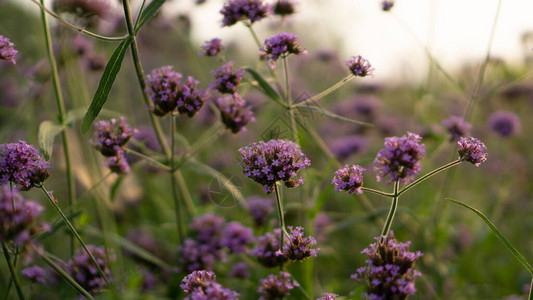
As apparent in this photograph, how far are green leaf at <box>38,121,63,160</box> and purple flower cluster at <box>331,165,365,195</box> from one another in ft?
4.49

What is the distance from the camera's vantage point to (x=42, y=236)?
Answer: 208cm

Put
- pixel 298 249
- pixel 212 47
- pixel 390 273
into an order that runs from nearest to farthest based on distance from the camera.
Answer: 1. pixel 390 273
2. pixel 298 249
3. pixel 212 47

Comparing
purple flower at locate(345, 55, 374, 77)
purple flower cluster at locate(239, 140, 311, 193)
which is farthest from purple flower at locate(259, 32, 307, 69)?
purple flower cluster at locate(239, 140, 311, 193)

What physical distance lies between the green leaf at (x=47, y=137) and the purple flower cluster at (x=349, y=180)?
1370 mm

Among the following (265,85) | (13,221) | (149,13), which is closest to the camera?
(13,221)

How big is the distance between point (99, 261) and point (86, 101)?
1.56m

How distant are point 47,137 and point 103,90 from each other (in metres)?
0.44

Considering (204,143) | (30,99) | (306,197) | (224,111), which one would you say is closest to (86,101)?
(30,99)

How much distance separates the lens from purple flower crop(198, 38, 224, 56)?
2330mm

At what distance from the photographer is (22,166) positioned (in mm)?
1695

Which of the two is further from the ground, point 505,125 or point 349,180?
point 505,125

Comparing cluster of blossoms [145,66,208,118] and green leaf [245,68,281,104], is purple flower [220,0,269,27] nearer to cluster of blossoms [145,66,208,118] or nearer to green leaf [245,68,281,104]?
green leaf [245,68,281,104]

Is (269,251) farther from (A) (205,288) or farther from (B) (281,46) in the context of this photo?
(B) (281,46)

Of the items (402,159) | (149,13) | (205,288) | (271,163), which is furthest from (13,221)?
(402,159)
